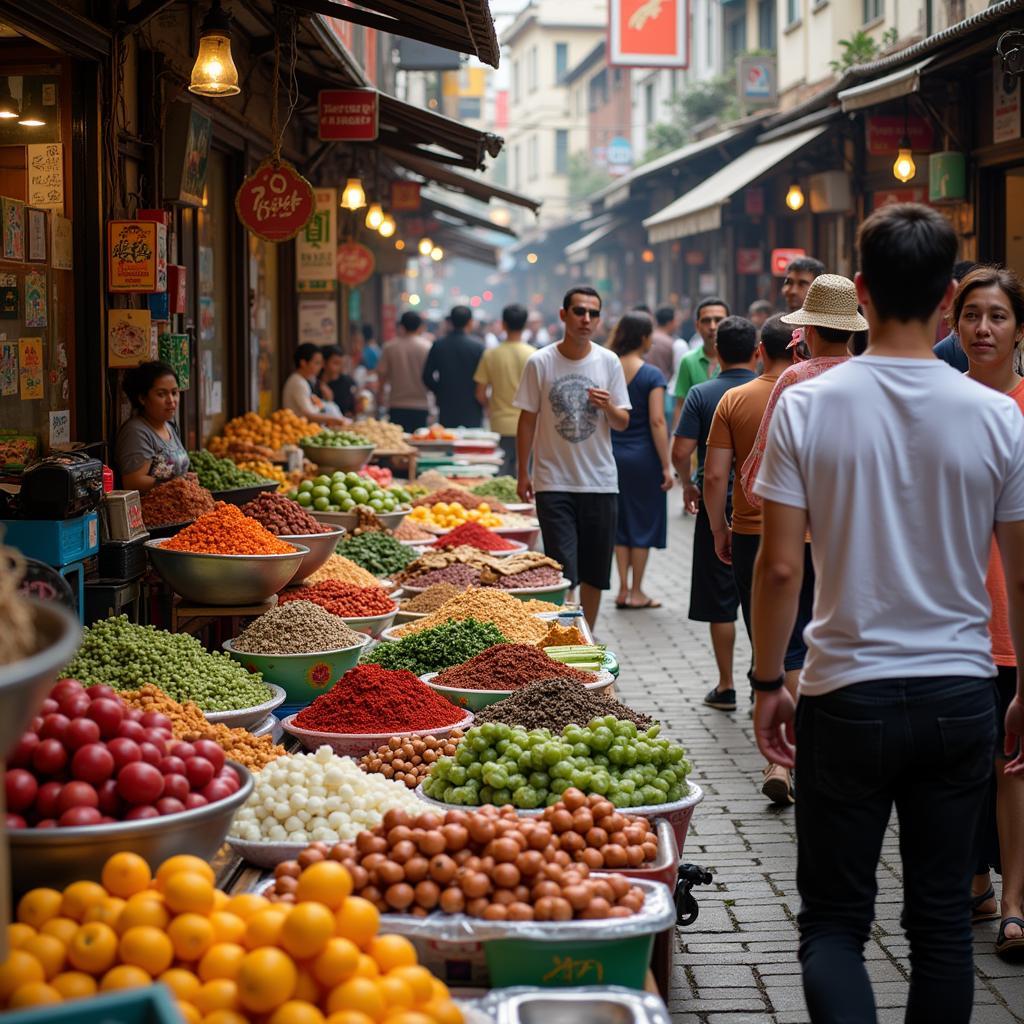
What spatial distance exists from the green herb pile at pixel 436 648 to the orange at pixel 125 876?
2.85 meters

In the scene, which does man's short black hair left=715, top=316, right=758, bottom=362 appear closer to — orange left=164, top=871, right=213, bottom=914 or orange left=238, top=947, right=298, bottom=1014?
orange left=164, top=871, right=213, bottom=914

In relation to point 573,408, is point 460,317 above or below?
above

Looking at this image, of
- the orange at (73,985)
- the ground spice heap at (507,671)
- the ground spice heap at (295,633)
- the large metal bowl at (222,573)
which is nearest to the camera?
the orange at (73,985)

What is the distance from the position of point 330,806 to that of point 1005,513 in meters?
1.94

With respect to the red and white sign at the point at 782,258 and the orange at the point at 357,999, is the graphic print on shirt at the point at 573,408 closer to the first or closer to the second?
the orange at the point at 357,999

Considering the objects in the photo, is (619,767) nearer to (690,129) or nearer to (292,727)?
(292,727)

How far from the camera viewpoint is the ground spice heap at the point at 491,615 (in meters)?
6.50

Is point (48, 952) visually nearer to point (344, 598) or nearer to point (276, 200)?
point (344, 598)

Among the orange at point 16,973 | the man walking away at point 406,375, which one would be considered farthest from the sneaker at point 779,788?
the man walking away at point 406,375

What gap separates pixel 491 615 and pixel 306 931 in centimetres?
391

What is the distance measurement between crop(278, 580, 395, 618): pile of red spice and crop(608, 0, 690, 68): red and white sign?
70.9 ft

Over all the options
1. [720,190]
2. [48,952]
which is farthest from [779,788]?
[720,190]

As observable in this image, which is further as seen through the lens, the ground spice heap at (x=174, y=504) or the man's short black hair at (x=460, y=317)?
the man's short black hair at (x=460, y=317)

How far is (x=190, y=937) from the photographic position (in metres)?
2.81
